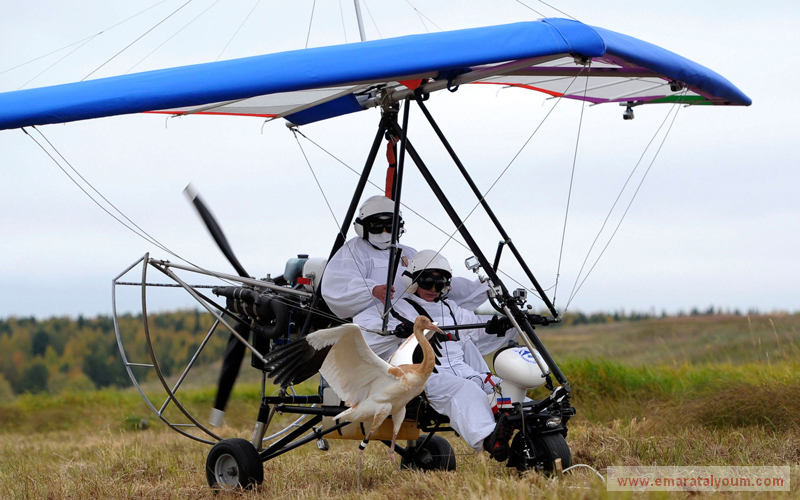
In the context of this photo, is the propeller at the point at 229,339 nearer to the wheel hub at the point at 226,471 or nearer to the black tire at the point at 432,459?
the wheel hub at the point at 226,471

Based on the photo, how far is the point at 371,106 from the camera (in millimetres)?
6578

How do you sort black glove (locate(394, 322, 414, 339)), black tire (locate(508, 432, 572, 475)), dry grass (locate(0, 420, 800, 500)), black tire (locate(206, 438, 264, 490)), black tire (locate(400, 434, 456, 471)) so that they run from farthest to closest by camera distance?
black tire (locate(400, 434, 456, 471))
black tire (locate(206, 438, 264, 490))
black glove (locate(394, 322, 414, 339))
black tire (locate(508, 432, 572, 475))
dry grass (locate(0, 420, 800, 500))

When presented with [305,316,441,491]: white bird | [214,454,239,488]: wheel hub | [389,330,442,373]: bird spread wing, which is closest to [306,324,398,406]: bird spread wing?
[305,316,441,491]: white bird

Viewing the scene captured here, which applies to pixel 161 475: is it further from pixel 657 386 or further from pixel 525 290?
pixel 657 386

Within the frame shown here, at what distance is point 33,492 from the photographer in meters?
6.29

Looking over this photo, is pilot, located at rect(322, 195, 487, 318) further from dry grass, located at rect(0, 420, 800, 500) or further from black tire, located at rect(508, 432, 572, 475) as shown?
black tire, located at rect(508, 432, 572, 475)

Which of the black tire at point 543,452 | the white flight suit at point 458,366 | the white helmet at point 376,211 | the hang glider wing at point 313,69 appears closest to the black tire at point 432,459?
the white flight suit at point 458,366

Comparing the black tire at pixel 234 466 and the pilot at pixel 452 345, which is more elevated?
the pilot at pixel 452 345

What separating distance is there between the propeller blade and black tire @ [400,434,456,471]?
215 cm

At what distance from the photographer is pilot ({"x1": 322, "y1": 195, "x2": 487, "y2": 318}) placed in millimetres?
5984

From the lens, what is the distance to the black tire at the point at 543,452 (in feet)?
17.0

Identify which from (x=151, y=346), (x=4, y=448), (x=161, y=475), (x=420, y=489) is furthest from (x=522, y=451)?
(x=4, y=448)

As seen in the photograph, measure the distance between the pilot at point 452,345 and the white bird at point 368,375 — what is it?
29 centimetres

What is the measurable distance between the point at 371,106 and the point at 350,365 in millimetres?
2230
